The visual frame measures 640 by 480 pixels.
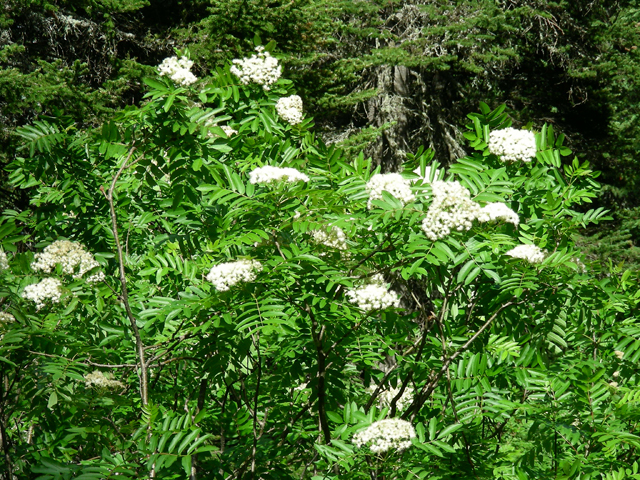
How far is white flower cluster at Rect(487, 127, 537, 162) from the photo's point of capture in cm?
296

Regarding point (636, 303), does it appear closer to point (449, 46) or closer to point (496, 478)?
point (496, 478)

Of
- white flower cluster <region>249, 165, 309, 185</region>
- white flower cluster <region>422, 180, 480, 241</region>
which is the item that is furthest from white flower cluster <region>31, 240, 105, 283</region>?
white flower cluster <region>422, 180, 480, 241</region>

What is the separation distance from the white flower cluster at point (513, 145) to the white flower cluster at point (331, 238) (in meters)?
0.88

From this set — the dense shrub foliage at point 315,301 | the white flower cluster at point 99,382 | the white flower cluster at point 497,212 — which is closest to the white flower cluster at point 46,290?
the dense shrub foliage at point 315,301

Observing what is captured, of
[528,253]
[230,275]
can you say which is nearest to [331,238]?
[230,275]

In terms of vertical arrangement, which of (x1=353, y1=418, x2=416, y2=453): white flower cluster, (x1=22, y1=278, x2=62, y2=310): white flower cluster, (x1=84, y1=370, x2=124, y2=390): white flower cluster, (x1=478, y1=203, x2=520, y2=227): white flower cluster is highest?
(x1=478, y1=203, x2=520, y2=227): white flower cluster

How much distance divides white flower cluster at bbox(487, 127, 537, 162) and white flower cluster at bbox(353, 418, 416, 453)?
1398mm

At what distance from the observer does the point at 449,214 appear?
2.45 m

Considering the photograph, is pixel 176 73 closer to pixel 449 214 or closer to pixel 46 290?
pixel 46 290

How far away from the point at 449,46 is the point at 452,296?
9848 mm

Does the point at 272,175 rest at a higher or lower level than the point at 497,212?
higher

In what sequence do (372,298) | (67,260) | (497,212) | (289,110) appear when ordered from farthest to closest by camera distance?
(289,110)
(67,260)
(372,298)
(497,212)

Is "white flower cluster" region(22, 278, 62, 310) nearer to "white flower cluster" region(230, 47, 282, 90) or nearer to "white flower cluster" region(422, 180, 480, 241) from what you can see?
"white flower cluster" region(230, 47, 282, 90)

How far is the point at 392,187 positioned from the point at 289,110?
1.21 m
